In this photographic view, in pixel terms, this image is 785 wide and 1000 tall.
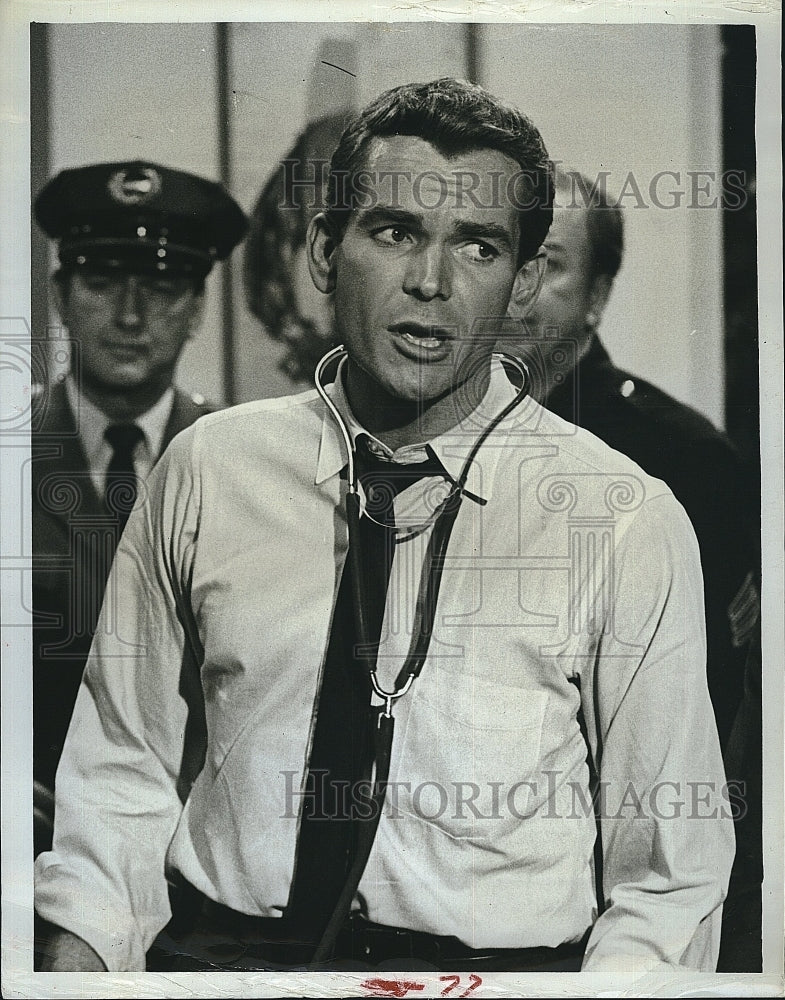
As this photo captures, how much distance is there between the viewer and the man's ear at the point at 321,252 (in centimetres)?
116

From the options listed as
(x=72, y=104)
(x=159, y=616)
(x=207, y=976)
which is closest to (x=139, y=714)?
(x=159, y=616)

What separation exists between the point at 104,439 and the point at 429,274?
43 cm

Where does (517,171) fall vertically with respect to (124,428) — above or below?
above

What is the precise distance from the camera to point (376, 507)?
3.79 feet

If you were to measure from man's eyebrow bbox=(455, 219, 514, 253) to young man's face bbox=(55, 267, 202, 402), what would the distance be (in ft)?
1.06

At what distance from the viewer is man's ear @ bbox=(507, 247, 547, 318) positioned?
1.16 metres

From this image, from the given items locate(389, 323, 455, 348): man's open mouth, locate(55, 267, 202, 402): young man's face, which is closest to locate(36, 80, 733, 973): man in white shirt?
locate(389, 323, 455, 348): man's open mouth

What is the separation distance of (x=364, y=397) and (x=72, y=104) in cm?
50

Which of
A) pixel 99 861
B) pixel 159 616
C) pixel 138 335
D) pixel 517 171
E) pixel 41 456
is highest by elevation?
pixel 517 171

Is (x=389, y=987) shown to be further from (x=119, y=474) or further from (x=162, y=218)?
(x=162, y=218)

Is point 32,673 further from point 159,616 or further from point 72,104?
point 72,104

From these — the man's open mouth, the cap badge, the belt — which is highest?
the cap badge

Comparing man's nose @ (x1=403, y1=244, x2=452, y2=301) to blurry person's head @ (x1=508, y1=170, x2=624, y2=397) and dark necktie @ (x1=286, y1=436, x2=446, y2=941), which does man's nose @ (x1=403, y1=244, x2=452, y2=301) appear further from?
dark necktie @ (x1=286, y1=436, x2=446, y2=941)

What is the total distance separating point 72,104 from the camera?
1171mm
